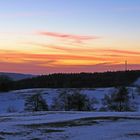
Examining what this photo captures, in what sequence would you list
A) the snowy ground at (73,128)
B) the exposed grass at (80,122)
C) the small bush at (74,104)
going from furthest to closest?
the small bush at (74,104) < the exposed grass at (80,122) < the snowy ground at (73,128)

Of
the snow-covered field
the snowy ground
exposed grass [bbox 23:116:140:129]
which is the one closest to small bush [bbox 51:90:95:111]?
the snow-covered field

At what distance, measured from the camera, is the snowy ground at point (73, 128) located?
33000 millimetres

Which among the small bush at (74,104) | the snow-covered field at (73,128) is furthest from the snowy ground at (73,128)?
the small bush at (74,104)

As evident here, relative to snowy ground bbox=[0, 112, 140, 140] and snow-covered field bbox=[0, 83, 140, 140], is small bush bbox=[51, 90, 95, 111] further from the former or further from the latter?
snowy ground bbox=[0, 112, 140, 140]

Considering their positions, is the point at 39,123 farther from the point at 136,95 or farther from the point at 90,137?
the point at 136,95

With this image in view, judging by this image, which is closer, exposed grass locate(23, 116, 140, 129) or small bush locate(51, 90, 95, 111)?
exposed grass locate(23, 116, 140, 129)

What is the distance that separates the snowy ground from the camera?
108 feet

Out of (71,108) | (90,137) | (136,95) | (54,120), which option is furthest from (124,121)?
(136,95)

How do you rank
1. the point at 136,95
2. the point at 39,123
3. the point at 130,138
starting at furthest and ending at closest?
the point at 136,95 → the point at 39,123 → the point at 130,138

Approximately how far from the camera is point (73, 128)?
122ft

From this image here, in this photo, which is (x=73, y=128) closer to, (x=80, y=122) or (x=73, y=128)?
(x=73, y=128)

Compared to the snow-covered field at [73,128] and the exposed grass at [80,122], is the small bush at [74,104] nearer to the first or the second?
the snow-covered field at [73,128]

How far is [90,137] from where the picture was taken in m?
32.3

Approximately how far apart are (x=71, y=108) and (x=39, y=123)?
55.8 m
